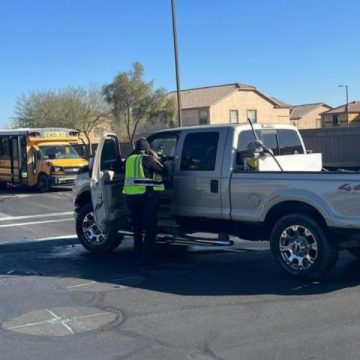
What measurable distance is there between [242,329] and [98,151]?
4391 mm

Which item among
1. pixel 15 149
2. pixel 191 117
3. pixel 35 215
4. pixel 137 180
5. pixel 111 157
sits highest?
pixel 191 117

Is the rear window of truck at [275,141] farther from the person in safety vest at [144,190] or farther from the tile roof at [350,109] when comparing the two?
the tile roof at [350,109]

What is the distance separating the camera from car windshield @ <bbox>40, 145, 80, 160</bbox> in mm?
23688

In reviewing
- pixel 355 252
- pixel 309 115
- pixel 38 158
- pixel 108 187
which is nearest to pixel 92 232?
pixel 108 187

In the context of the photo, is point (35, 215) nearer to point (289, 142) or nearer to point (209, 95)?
point (289, 142)

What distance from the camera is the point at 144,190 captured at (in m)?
8.41

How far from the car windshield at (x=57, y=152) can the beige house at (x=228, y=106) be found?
34652mm

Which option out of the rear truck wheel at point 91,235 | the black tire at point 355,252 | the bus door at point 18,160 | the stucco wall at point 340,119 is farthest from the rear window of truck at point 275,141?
the stucco wall at point 340,119

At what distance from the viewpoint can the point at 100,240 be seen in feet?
31.8

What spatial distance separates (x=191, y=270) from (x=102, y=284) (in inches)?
50.9

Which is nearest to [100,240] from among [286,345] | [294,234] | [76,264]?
[76,264]

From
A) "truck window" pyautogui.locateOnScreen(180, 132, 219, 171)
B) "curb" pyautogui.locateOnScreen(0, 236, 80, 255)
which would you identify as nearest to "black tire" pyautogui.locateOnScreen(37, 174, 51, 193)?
"curb" pyautogui.locateOnScreen(0, 236, 80, 255)

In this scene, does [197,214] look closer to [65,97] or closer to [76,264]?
[76,264]

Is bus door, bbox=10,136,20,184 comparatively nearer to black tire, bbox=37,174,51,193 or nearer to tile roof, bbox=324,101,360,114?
black tire, bbox=37,174,51,193
